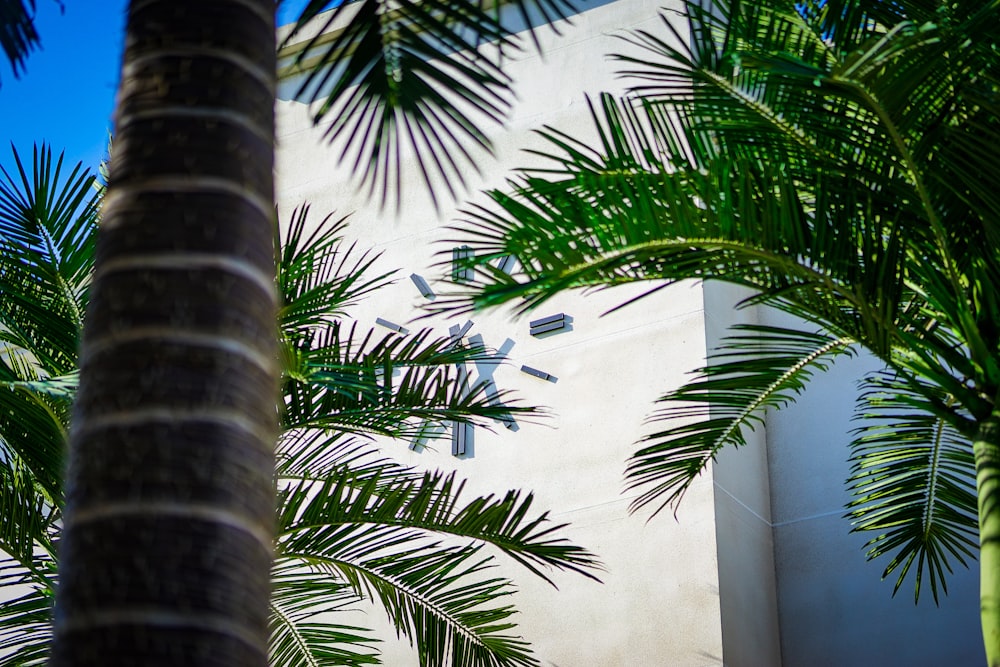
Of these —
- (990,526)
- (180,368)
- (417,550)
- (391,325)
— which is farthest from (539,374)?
(180,368)

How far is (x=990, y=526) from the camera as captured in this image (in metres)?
4.28

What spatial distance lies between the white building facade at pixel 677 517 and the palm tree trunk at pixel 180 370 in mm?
6481

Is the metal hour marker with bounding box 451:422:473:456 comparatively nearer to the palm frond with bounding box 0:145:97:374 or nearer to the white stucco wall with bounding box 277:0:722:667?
the white stucco wall with bounding box 277:0:722:667

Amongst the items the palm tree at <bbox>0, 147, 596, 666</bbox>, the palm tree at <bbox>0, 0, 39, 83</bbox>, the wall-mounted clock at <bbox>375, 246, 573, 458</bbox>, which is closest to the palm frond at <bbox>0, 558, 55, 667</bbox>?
the palm tree at <bbox>0, 147, 596, 666</bbox>

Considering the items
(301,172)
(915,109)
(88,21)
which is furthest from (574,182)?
(301,172)

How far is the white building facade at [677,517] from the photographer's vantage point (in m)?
8.21

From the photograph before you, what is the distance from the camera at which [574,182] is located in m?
4.56

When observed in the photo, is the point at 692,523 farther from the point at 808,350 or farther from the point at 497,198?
the point at 497,198

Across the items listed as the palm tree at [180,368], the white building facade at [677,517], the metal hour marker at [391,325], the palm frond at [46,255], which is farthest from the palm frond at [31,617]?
the palm tree at [180,368]

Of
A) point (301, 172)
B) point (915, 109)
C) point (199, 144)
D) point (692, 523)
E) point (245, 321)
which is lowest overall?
point (245, 321)

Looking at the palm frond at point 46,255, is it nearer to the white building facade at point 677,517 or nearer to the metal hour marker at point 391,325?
the white building facade at point 677,517

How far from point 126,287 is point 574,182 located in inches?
111

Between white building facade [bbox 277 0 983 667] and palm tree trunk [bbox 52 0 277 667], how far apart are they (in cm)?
648

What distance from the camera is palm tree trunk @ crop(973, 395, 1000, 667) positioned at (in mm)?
4172
